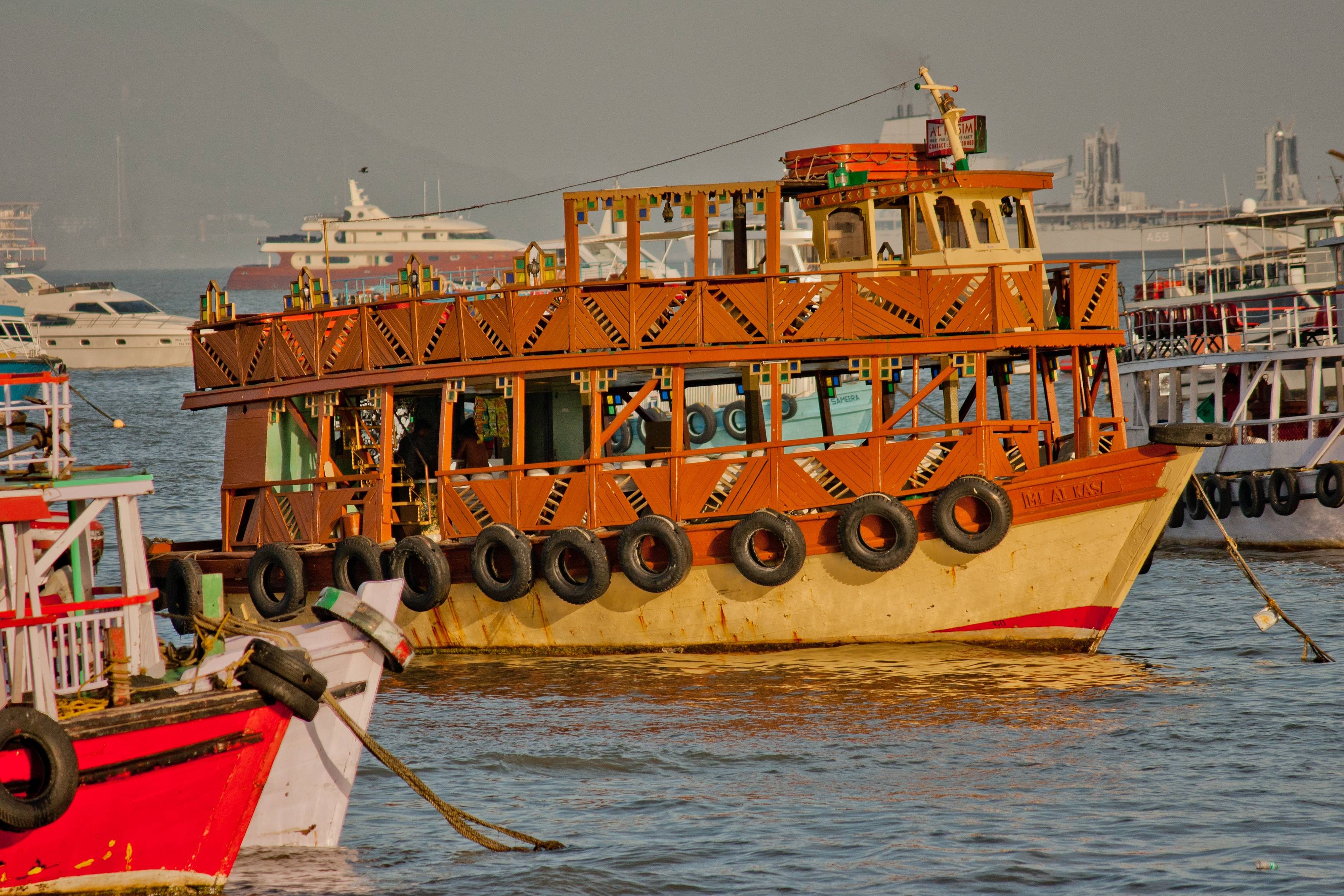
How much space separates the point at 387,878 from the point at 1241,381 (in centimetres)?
2061

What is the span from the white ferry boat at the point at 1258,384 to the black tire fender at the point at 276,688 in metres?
18.8

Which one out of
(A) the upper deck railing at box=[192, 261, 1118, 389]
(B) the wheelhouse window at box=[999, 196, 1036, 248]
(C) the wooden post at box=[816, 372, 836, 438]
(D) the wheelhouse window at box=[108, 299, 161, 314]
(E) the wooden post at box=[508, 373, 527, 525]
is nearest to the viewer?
(A) the upper deck railing at box=[192, 261, 1118, 389]

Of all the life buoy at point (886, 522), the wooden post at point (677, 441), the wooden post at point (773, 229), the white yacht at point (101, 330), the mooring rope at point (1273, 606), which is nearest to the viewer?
the mooring rope at point (1273, 606)

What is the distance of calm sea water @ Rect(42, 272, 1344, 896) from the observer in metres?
9.63

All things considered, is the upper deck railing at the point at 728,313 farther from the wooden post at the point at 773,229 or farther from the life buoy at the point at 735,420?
the life buoy at the point at 735,420

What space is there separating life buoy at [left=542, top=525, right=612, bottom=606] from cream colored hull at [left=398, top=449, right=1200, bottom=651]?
353 millimetres

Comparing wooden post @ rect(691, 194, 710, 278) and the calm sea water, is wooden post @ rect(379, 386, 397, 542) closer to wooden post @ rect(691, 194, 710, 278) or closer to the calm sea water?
the calm sea water

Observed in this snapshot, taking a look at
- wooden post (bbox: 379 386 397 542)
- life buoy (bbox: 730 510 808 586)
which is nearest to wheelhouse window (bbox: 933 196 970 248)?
life buoy (bbox: 730 510 808 586)

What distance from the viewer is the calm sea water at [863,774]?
9.63 metres

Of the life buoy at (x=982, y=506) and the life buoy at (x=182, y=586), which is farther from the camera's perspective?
the life buoy at (x=182, y=586)

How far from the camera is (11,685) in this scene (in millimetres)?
8805

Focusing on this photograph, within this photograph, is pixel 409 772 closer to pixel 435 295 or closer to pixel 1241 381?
pixel 435 295

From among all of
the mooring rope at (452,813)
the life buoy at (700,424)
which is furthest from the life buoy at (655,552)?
the life buoy at (700,424)

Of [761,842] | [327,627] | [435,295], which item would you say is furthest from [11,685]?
[435,295]
